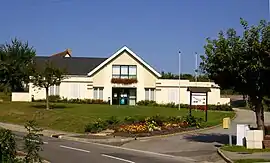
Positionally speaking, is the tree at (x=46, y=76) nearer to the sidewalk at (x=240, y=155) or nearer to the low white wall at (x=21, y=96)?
the low white wall at (x=21, y=96)

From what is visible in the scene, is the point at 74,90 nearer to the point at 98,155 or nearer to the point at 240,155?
the point at 98,155

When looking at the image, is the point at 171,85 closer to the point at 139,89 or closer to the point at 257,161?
the point at 139,89

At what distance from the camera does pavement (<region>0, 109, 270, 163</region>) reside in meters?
19.4

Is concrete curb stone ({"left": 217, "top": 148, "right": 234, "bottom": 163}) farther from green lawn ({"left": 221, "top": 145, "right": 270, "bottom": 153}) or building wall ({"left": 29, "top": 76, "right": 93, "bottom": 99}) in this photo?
building wall ({"left": 29, "top": 76, "right": 93, "bottom": 99})

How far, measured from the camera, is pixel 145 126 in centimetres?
3052

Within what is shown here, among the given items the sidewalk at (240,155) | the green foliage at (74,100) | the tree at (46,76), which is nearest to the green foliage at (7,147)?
the sidewalk at (240,155)

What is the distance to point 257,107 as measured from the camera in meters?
22.7

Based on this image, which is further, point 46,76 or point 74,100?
point 74,100

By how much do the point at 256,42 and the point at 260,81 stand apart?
177cm

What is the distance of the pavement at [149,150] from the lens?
19.4 m

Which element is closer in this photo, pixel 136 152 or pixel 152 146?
pixel 136 152

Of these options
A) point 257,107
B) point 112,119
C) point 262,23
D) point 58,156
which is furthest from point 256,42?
point 112,119

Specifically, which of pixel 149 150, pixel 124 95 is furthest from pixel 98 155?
pixel 124 95

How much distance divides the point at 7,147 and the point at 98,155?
9547 millimetres
